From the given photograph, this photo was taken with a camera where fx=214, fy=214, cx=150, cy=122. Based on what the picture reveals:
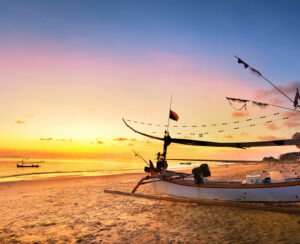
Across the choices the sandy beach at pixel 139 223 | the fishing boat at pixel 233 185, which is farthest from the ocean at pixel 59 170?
the fishing boat at pixel 233 185

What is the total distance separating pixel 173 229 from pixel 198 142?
8366mm

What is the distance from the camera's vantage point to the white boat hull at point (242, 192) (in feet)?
36.0

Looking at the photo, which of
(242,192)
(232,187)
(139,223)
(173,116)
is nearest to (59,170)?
(173,116)

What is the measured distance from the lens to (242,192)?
12125 mm

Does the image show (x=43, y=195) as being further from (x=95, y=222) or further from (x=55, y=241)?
(x=55, y=241)

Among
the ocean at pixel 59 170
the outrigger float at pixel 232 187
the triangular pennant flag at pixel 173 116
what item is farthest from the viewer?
the ocean at pixel 59 170

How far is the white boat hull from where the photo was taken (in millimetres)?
10984

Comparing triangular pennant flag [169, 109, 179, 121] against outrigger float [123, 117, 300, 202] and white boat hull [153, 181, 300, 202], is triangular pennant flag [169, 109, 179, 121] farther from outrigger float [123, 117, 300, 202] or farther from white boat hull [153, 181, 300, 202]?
white boat hull [153, 181, 300, 202]

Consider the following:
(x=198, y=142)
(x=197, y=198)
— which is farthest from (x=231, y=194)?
(x=198, y=142)

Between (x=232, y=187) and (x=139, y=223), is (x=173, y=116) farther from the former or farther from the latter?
(x=139, y=223)

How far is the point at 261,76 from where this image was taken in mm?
14930

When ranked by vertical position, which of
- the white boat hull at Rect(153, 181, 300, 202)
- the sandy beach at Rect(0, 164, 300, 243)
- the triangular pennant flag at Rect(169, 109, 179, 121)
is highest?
the triangular pennant flag at Rect(169, 109, 179, 121)

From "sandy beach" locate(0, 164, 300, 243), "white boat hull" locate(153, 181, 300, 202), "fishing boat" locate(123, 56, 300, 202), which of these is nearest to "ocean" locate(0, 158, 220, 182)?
"sandy beach" locate(0, 164, 300, 243)

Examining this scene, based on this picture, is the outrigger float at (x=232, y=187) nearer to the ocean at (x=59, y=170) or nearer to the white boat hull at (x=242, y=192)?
the white boat hull at (x=242, y=192)
